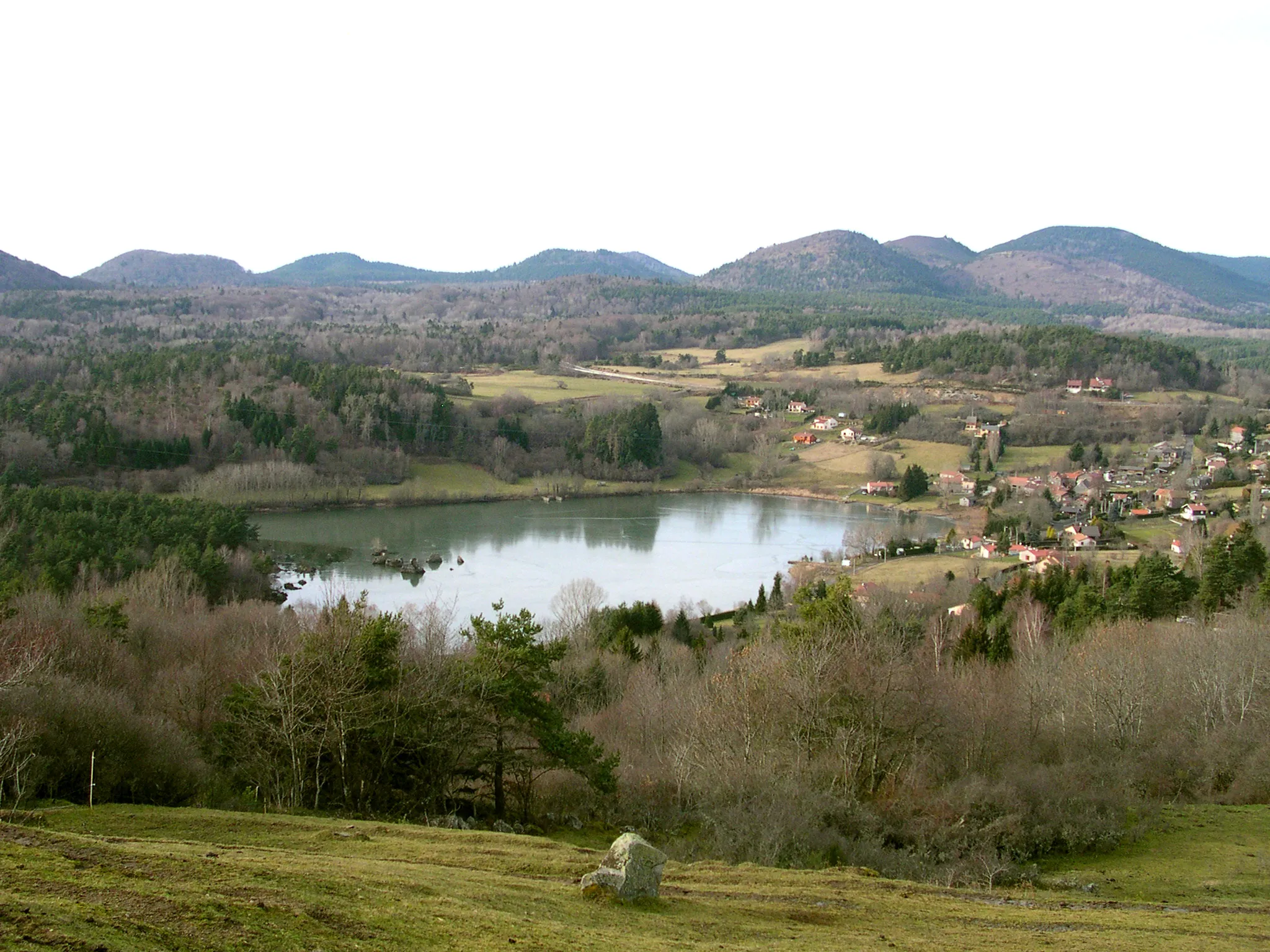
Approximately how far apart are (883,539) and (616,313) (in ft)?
200

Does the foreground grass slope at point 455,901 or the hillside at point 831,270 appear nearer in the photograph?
the foreground grass slope at point 455,901

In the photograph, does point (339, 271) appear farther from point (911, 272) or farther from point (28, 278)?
point (911, 272)

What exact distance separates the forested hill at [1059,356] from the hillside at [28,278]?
6764 centimetres

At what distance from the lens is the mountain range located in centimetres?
12925

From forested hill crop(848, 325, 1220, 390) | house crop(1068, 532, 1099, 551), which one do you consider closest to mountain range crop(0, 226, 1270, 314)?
forested hill crop(848, 325, 1220, 390)

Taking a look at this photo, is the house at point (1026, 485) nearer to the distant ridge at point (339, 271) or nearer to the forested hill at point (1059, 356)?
the forested hill at point (1059, 356)

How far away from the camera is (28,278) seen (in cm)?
8425

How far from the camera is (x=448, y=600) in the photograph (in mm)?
23609

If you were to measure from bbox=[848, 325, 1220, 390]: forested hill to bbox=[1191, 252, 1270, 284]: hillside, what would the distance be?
441 ft

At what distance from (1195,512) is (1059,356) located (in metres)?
28.3

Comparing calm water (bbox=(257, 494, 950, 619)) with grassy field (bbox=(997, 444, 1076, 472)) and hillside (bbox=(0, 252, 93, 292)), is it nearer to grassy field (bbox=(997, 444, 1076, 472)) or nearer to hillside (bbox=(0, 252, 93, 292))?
grassy field (bbox=(997, 444, 1076, 472))

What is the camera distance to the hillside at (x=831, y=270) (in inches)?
5138

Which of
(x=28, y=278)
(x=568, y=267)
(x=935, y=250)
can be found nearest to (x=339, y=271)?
(x=568, y=267)

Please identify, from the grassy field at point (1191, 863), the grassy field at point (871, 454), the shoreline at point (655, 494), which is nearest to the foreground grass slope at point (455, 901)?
the grassy field at point (1191, 863)
